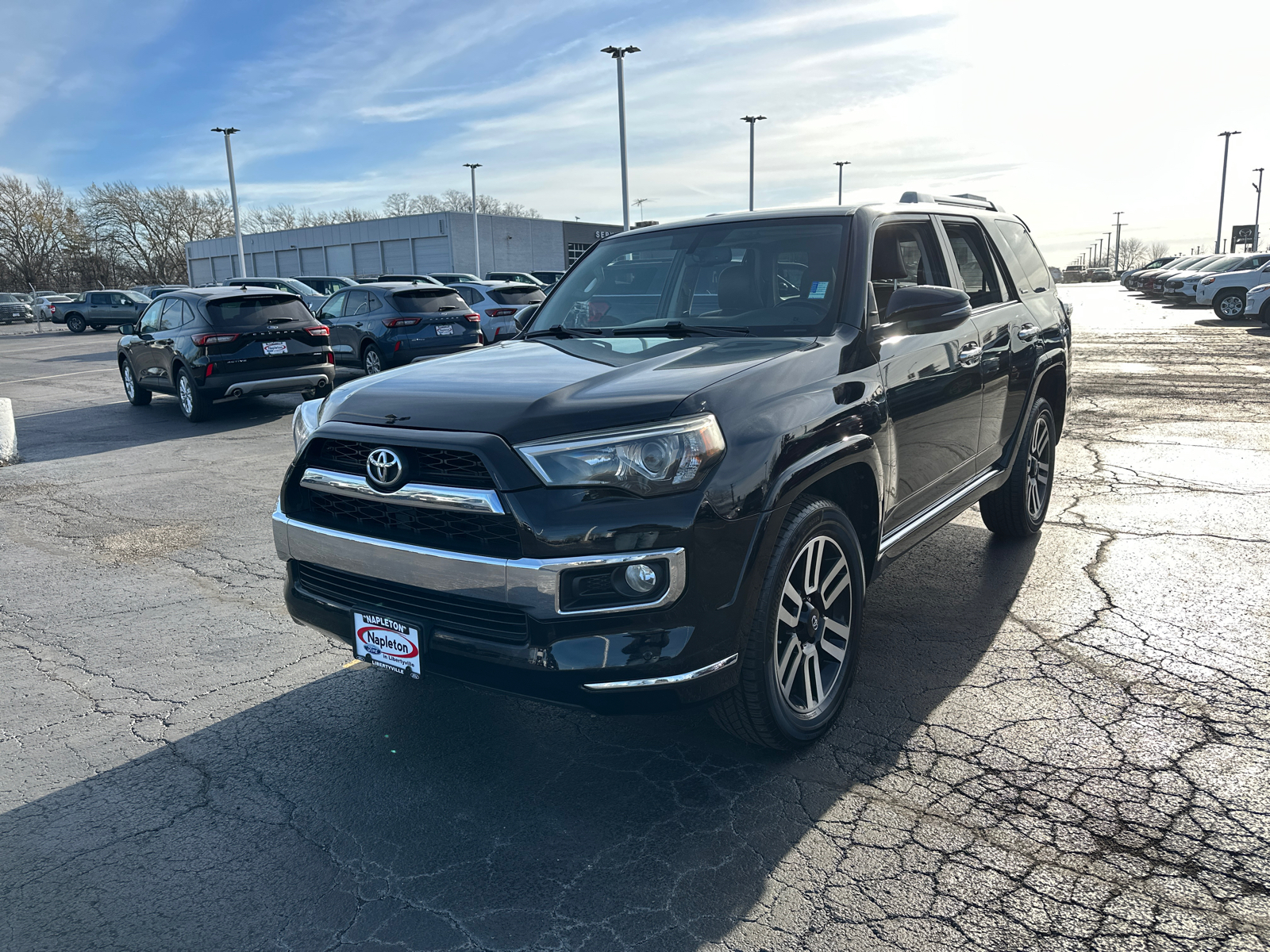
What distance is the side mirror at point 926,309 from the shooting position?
3697mm

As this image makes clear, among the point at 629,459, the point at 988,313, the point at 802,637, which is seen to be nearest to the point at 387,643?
the point at 629,459

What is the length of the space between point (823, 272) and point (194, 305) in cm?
1106

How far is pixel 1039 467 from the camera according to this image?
5930 mm

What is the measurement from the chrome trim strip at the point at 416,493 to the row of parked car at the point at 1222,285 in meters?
25.0

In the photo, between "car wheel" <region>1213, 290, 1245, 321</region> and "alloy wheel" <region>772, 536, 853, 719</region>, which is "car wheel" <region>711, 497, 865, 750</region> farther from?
"car wheel" <region>1213, 290, 1245, 321</region>

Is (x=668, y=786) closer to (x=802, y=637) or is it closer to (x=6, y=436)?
(x=802, y=637)

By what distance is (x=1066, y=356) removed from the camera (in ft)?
20.0

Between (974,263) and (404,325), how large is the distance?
1161cm

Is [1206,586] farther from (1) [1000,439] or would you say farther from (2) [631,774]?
(2) [631,774]

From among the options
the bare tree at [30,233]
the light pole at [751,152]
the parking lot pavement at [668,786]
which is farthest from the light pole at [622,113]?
the bare tree at [30,233]

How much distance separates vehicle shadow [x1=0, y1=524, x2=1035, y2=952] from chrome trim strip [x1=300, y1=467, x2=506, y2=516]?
40.5 inches

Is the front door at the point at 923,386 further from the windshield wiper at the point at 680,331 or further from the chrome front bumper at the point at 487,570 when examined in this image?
the chrome front bumper at the point at 487,570

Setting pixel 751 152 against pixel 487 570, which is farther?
pixel 751 152

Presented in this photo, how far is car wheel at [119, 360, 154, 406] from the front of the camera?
1437cm
